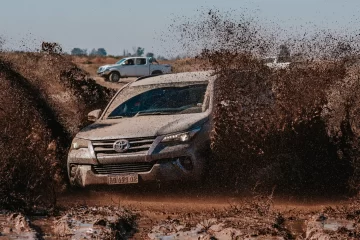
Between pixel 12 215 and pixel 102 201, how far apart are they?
2.10 meters

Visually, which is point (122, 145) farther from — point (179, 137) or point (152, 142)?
point (179, 137)

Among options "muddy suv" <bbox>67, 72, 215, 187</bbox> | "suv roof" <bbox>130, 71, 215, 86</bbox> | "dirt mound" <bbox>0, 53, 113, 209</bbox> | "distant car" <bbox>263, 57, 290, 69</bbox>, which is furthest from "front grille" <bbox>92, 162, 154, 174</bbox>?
"distant car" <bbox>263, 57, 290, 69</bbox>

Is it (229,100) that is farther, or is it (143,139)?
(229,100)

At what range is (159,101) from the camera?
433 inches

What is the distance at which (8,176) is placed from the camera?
9.19 metres

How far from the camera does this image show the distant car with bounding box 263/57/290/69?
12359mm

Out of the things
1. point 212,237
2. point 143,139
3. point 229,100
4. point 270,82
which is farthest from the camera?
point 270,82

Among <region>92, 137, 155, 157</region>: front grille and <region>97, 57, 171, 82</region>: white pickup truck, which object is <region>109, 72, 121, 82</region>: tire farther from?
<region>92, 137, 155, 157</region>: front grille

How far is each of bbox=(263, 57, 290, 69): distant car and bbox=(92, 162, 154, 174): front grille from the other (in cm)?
328

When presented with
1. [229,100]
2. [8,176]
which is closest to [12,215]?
[8,176]

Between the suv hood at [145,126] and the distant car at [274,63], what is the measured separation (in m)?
2.43

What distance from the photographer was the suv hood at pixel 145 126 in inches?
390

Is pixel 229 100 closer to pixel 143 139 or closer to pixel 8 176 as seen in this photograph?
pixel 143 139

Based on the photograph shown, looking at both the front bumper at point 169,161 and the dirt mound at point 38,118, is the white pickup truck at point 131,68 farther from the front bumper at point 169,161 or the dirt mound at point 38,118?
the front bumper at point 169,161
